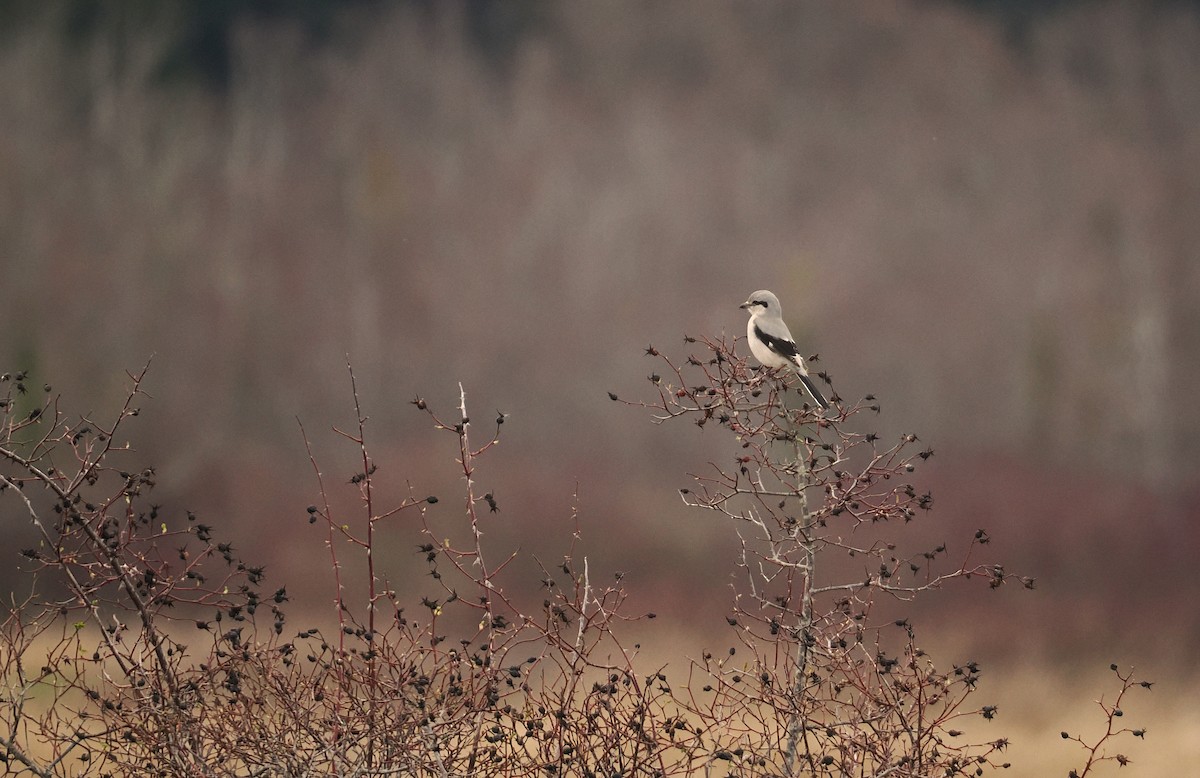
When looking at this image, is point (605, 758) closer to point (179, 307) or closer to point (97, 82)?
point (179, 307)

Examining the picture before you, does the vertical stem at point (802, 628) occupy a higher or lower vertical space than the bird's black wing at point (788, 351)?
lower

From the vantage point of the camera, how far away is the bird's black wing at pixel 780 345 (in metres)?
6.96

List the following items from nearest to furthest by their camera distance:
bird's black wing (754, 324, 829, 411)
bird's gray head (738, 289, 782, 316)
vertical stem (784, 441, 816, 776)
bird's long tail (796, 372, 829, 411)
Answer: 1. vertical stem (784, 441, 816, 776)
2. bird's long tail (796, 372, 829, 411)
3. bird's black wing (754, 324, 829, 411)
4. bird's gray head (738, 289, 782, 316)

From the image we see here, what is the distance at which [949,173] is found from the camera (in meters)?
23.9

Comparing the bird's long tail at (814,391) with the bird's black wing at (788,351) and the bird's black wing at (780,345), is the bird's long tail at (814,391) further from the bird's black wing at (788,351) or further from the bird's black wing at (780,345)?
the bird's black wing at (780,345)

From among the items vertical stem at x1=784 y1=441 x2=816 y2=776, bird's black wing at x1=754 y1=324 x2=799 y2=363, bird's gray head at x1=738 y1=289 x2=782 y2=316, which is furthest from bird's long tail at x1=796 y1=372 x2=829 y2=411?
vertical stem at x1=784 y1=441 x2=816 y2=776

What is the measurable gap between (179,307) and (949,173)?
14601 millimetres

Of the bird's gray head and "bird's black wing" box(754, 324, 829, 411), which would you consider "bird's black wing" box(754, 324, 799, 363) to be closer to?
"bird's black wing" box(754, 324, 829, 411)

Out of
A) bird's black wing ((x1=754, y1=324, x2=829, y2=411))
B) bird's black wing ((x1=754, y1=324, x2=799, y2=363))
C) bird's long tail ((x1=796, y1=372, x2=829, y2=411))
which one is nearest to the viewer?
bird's long tail ((x1=796, y1=372, x2=829, y2=411))

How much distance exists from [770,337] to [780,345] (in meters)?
0.14

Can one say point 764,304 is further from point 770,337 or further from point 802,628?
point 802,628

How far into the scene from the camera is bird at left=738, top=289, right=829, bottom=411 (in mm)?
6758

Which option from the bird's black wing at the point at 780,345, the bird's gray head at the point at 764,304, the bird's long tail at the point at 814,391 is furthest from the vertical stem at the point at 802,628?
the bird's gray head at the point at 764,304

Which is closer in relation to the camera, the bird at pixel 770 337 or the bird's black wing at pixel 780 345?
the bird at pixel 770 337
